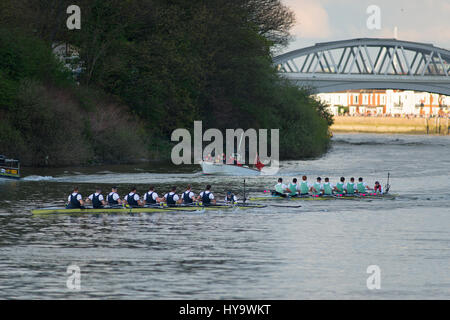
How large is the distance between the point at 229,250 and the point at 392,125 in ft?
523

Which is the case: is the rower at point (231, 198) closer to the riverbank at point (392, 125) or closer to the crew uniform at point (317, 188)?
the crew uniform at point (317, 188)

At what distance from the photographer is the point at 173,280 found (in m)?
25.9

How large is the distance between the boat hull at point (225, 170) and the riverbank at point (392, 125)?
117 m

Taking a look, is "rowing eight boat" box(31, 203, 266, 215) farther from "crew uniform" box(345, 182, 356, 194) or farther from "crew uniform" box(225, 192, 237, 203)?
"crew uniform" box(345, 182, 356, 194)

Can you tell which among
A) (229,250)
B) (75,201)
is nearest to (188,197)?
(75,201)

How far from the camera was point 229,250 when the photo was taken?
102ft

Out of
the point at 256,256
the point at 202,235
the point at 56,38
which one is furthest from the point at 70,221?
the point at 56,38

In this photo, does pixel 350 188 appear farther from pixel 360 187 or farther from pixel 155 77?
pixel 155 77

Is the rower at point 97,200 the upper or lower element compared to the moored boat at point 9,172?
lower

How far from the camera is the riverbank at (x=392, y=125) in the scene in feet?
582

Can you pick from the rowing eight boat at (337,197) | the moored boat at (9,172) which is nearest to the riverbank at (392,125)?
the rowing eight boat at (337,197)
